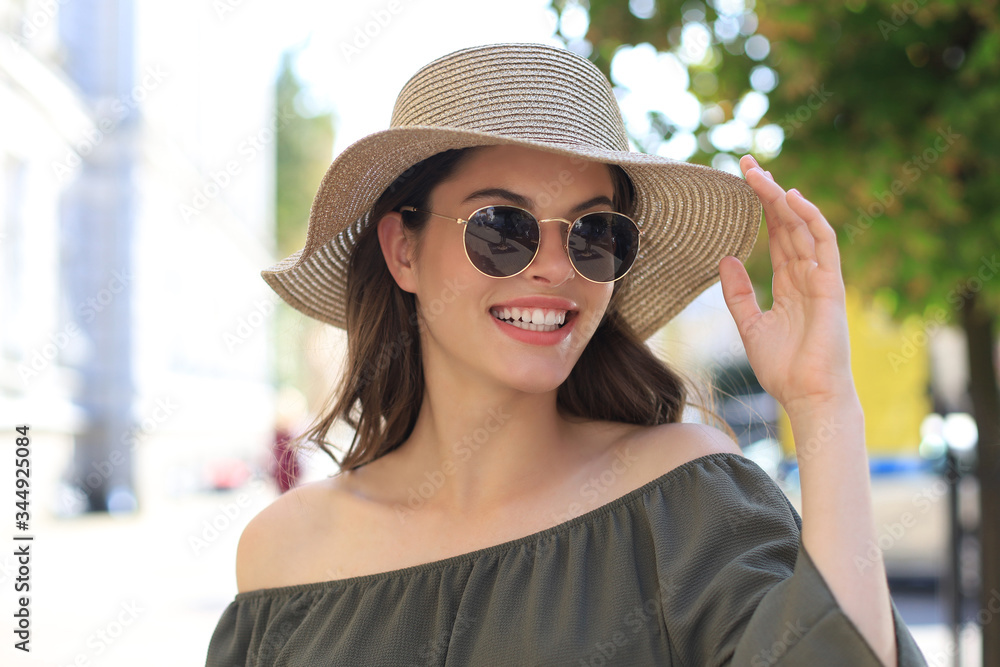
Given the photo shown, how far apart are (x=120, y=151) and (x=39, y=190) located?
188 centimetres

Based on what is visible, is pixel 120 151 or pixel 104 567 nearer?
pixel 104 567

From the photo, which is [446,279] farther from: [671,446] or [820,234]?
[820,234]

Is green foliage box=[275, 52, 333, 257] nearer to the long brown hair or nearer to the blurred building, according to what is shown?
the blurred building

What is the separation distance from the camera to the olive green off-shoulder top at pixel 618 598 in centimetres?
166

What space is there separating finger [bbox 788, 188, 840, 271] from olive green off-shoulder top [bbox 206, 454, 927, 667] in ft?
1.66

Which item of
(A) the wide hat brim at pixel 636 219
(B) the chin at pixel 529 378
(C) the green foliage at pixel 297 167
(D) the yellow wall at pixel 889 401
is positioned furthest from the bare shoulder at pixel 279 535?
(C) the green foliage at pixel 297 167

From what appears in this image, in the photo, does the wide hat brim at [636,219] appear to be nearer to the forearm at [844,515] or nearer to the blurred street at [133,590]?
the forearm at [844,515]

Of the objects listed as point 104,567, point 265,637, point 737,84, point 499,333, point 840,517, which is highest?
point 737,84

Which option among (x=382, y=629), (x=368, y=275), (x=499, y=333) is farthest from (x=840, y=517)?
(x=368, y=275)

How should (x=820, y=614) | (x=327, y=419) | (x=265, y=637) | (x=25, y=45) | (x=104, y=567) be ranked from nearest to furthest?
(x=820, y=614)
(x=265, y=637)
(x=327, y=419)
(x=104, y=567)
(x=25, y=45)

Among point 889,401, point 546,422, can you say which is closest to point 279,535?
point 546,422

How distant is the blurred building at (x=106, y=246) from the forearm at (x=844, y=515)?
254 inches

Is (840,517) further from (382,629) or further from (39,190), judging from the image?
(39,190)

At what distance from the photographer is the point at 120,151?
43.0ft
